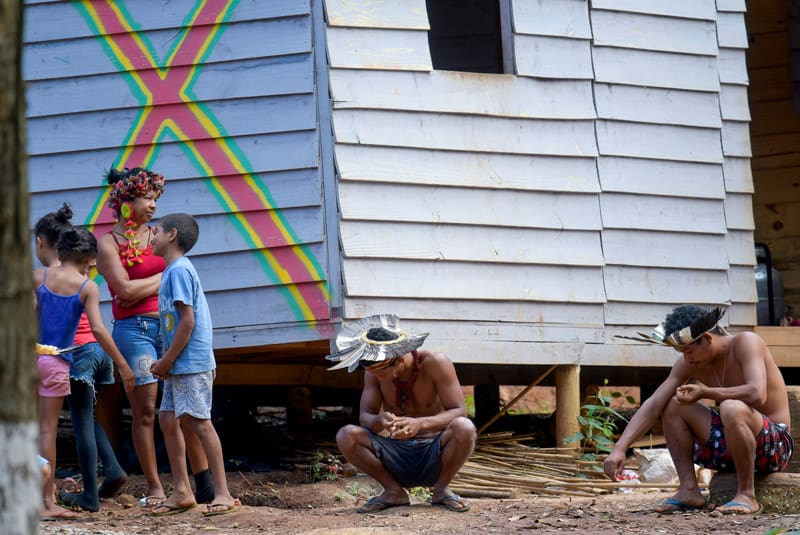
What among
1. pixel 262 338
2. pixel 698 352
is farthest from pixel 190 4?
pixel 698 352

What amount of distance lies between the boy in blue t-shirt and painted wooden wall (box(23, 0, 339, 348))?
4.63 feet

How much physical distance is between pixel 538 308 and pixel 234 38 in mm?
2731

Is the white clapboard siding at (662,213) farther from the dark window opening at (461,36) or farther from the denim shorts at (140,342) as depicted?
the denim shorts at (140,342)

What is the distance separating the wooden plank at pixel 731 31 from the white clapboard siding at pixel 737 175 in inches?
34.2

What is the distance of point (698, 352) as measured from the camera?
567cm

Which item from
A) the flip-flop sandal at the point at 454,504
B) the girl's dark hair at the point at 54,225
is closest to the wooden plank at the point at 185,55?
the girl's dark hair at the point at 54,225

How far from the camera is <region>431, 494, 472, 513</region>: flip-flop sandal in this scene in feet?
19.5

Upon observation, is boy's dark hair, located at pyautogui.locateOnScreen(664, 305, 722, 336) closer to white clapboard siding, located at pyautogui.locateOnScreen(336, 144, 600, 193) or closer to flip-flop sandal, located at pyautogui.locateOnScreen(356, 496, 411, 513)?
flip-flop sandal, located at pyautogui.locateOnScreen(356, 496, 411, 513)

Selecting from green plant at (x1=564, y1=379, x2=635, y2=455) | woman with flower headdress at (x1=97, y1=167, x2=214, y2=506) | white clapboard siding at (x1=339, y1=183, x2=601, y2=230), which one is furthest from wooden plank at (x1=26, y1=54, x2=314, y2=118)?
green plant at (x1=564, y1=379, x2=635, y2=455)

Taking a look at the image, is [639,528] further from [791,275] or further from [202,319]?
[791,275]

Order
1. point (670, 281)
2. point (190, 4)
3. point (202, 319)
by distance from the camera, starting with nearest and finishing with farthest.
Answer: point (202, 319), point (190, 4), point (670, 281)

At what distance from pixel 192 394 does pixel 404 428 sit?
111 cm

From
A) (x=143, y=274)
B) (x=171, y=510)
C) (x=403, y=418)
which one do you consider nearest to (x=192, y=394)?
(x=171, y=510)

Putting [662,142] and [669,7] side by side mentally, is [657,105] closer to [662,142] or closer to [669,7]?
[662,142]
